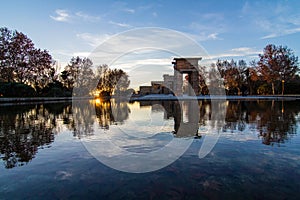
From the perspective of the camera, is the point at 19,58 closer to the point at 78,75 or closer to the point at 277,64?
the point at 78,75

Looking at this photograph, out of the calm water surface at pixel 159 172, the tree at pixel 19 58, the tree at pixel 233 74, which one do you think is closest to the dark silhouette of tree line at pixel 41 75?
the tree at pixel 19 58

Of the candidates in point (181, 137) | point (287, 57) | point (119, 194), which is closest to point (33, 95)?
point (181, 137)

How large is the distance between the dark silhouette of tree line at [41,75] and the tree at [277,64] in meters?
32.9

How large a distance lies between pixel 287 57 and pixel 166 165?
47.6 m

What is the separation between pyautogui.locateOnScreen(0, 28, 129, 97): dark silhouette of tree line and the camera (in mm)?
32500

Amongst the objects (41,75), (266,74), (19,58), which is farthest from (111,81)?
(266,74)

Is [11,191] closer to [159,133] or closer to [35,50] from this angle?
[159,133]

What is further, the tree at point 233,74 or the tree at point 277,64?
the tree at point 233,74

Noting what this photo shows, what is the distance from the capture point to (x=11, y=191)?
136 inches

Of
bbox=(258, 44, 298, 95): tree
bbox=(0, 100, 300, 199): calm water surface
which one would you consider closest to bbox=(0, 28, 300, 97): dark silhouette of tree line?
bbox=(258, 44, 298, 95): tree

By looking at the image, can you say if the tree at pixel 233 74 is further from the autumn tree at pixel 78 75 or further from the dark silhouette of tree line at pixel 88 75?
the autumn tree at pixel 78 75

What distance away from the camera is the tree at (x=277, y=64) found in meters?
42.1

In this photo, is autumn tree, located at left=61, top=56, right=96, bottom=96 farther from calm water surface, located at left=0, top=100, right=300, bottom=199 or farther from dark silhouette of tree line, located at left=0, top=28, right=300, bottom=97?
calm water surface, located at left=0, top=100, right=300, bottom=199

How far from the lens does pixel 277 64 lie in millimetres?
42438
